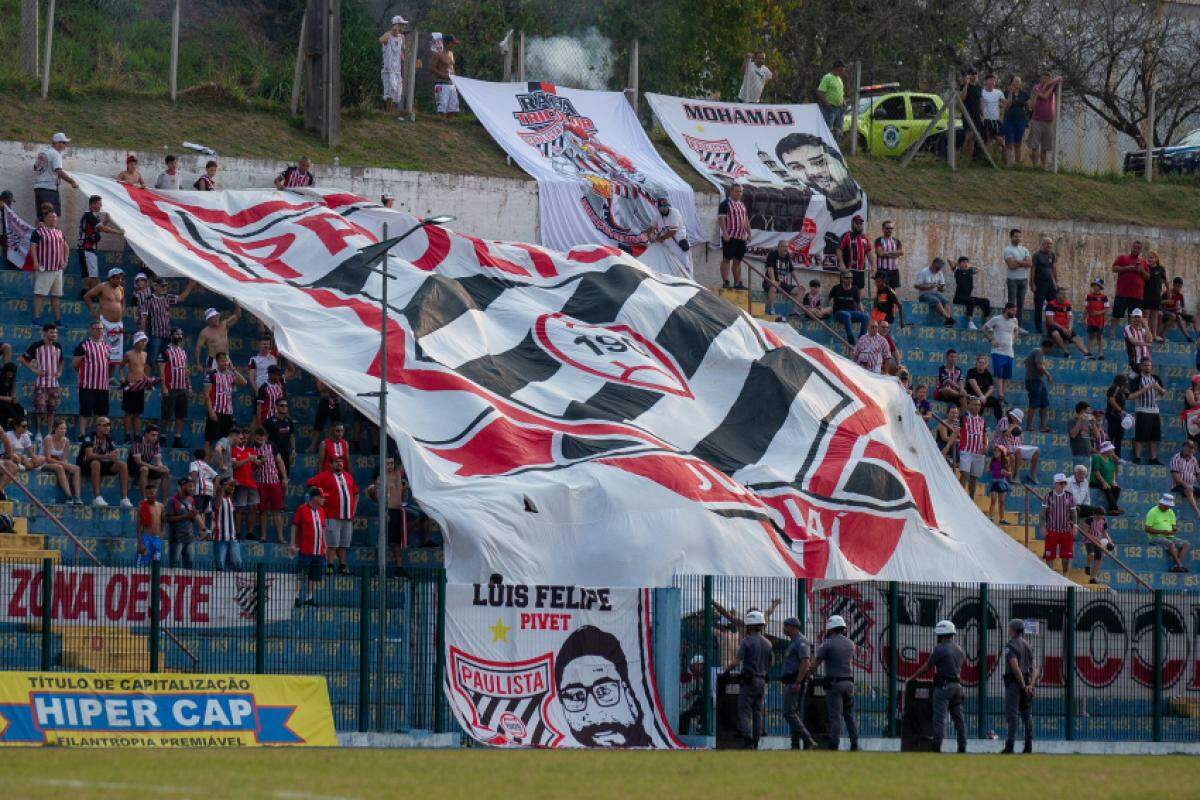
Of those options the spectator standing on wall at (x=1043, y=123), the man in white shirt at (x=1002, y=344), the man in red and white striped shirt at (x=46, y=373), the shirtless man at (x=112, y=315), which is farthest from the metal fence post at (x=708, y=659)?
the spectator standing on wall at (x=1043, y=123)

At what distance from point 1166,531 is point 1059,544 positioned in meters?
2.68

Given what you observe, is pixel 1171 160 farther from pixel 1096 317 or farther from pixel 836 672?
pixel 836 672

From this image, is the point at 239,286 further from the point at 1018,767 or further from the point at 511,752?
the point at 1018,767

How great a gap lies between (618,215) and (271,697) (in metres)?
16.0

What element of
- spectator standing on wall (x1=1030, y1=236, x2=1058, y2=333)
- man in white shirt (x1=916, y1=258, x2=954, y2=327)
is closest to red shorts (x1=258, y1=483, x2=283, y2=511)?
man in white shirt (x1=916, y1=258, x2=954, y2=327)

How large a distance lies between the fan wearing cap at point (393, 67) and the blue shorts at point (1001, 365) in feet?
39.5

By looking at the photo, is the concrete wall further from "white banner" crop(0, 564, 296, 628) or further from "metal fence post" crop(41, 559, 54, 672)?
"metal fence post" crop(41, 559, 54, 672)

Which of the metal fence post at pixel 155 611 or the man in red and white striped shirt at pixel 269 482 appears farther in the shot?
the man in red and white striped shirt at pixel 269 482

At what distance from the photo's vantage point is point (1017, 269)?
3556 centimetres

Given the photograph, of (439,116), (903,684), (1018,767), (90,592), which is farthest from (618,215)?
(1018,767)

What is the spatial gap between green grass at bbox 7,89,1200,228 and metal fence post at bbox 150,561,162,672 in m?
13.4

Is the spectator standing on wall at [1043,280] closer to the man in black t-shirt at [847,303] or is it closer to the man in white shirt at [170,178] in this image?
the man in black t-shirt at [847,303]

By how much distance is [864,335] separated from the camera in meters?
30.5

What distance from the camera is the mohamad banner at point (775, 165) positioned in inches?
1396
